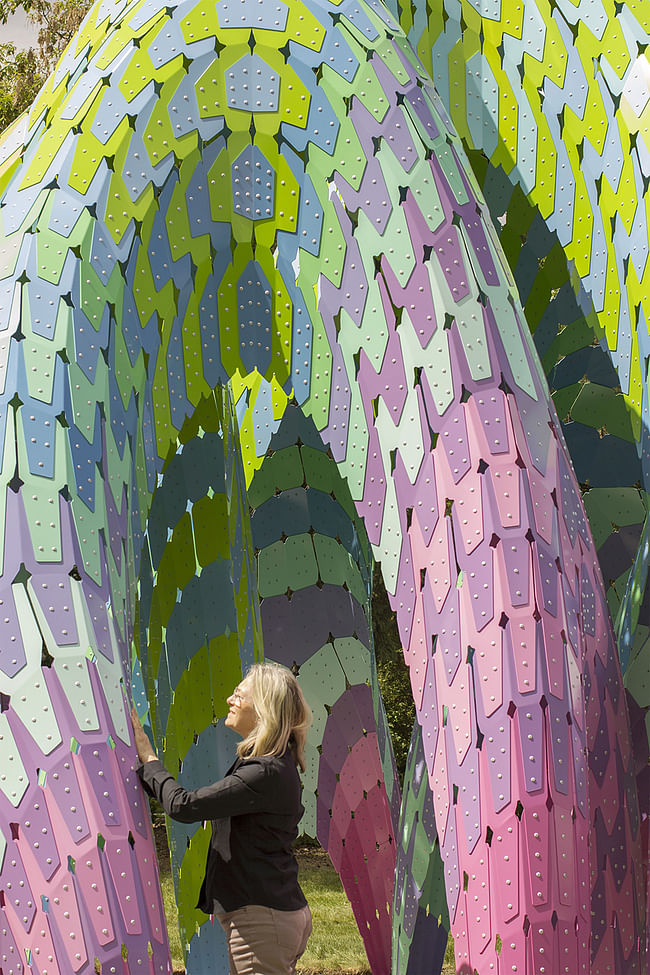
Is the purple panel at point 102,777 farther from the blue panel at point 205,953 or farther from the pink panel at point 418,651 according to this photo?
the blue panel at point 205,953

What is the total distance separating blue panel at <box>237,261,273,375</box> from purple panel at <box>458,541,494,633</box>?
4.93 ft

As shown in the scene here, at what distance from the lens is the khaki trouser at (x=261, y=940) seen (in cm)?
446

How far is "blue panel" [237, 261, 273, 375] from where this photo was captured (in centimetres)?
579

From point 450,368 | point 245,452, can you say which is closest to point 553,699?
point 450,368

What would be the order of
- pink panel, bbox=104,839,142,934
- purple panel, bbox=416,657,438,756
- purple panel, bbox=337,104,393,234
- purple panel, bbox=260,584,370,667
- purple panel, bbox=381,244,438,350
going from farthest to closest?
purple panel, bbox=260,584,370,667, purple panel, bbox=337,104,393,234, purple panel, bbox=381,244,438,350, purple panel, bbox=416,657,438,756, pink panel, bbox=104,839,142,934

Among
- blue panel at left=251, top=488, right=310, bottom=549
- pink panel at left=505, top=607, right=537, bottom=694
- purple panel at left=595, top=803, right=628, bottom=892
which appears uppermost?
blue panel at left=251, top=488, right=310, bottom=549

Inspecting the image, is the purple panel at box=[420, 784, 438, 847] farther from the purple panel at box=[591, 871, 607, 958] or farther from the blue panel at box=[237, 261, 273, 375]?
the blue panel at box=[237, 261, 273, 375]

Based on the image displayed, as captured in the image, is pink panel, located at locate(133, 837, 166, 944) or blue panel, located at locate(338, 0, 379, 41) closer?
pink panel, located at locate(133, 837, 166, 944)

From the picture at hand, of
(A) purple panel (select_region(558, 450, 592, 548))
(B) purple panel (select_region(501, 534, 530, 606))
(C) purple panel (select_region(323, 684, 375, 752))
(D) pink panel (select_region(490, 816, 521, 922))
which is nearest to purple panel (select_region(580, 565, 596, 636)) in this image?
(A) purple panel (select_region(558, 450, 592, 548))

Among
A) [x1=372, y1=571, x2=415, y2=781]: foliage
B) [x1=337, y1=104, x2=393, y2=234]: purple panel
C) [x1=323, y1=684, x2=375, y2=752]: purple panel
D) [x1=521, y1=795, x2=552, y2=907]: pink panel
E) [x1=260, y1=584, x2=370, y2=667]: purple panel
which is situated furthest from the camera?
[x1=372, y1=571, x2=415, y2=781]: foliage

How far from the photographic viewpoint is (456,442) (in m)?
5.15

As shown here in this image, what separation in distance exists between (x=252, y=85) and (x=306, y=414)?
1477 millimetres

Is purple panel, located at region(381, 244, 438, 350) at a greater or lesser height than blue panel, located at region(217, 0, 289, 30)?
lesser

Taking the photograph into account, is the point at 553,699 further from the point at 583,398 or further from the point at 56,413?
the point at 583,398
